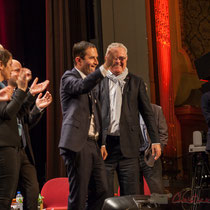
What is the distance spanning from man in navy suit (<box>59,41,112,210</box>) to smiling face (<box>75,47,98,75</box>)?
0.26 feet

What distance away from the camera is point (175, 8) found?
8.06 metres

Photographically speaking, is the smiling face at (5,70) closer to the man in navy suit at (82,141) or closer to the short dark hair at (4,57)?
the short dark hair at (4,57)

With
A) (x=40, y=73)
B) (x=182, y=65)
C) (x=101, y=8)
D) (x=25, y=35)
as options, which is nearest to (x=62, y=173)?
(x=40, y=73)

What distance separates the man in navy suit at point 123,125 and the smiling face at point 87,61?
15cm

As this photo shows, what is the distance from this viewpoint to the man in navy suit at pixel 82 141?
2725 mm

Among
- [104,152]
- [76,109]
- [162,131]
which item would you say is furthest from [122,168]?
[162,131]

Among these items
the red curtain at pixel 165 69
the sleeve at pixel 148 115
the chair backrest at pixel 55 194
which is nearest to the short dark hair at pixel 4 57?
the sleeve at pixel 148 115

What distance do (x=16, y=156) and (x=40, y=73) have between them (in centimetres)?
302

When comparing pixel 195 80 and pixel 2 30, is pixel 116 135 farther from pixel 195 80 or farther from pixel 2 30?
pixel 195 80

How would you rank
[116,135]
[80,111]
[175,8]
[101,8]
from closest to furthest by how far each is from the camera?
1. [80,111]
2. [116,135]
3. [101,8]
4. [175,8]

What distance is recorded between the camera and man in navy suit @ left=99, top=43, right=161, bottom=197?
310 centimetres

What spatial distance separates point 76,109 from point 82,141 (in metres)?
0.22

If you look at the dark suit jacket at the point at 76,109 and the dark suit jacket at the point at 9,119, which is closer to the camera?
the dark suit jacket at the point at 9,119

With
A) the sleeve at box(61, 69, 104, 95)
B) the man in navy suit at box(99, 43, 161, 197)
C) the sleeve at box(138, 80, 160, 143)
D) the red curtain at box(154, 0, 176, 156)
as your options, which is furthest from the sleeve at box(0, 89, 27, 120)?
the red curtain at box(154, 0, 176, 156)
